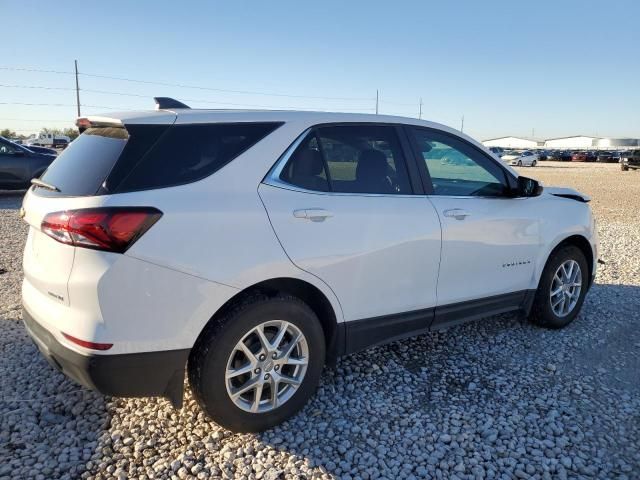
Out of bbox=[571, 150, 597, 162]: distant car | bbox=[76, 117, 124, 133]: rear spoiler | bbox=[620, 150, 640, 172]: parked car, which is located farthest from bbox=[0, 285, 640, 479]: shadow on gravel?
bbox=[571, 150, 597, 162]: distant car

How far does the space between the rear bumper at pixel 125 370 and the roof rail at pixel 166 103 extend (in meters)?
1.47

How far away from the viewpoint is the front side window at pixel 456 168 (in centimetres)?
370

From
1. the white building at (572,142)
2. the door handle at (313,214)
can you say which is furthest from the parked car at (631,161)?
the white building at (572,142)

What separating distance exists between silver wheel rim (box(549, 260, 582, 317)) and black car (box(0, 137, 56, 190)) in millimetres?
12350

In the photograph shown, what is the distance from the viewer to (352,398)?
11.0ft

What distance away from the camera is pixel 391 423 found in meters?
3.09

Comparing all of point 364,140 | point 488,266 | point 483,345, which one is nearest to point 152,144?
point 364,140

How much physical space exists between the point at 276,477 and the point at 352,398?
90 cm

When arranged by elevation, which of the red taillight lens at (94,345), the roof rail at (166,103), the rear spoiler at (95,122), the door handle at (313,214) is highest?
the roof rail at (166,103)

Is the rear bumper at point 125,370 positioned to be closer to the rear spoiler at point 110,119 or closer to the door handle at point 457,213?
the rear spoiler at point 110,119

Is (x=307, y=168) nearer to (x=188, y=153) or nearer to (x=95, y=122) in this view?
(x=188, y=153)

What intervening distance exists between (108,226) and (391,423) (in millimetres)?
1951

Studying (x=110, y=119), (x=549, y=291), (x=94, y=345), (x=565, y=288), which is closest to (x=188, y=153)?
(x=110, y=119)

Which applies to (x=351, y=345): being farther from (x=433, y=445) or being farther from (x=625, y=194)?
(x=625, y=194)
